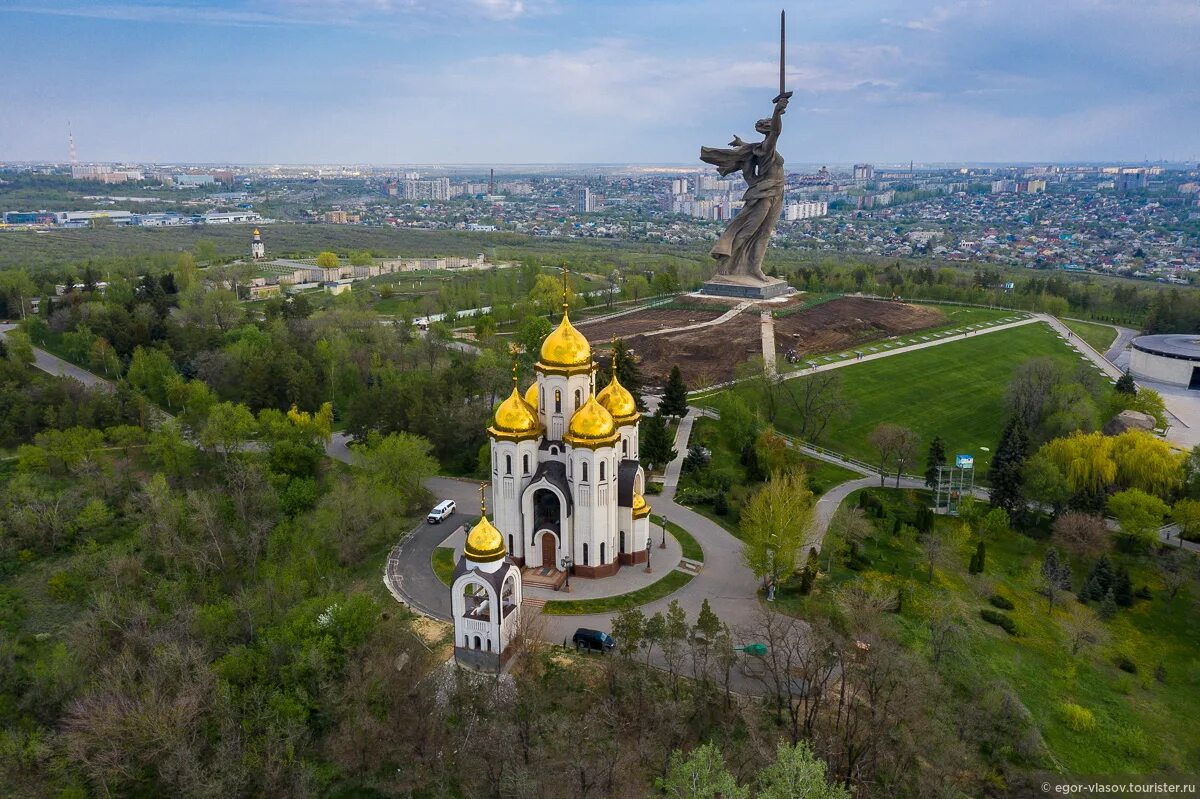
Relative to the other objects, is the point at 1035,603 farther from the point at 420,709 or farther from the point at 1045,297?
the point at 1045,297

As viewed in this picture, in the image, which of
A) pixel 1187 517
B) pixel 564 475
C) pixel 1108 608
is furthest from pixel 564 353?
pixel 1187 517

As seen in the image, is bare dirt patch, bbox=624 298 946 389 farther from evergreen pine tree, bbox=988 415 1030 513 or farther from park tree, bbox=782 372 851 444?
evergreen pine tree, bbox=988 415 1030 513

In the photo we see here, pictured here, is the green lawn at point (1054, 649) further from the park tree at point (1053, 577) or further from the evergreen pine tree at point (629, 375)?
the evergreen pine tree at point (629, 375)

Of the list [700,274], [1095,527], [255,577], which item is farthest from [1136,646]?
[700,274]

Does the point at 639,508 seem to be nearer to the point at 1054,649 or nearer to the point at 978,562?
the point at 978,562

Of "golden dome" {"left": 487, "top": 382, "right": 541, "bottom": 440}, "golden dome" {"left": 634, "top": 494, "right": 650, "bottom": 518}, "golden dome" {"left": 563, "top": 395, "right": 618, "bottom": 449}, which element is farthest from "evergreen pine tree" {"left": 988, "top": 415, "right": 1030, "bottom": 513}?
"golden dome" {"left": 487, "top": 382, "right": 541, "bottom": 440}

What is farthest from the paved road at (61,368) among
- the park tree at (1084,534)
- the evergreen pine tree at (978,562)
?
the park tree at (1084,534)
